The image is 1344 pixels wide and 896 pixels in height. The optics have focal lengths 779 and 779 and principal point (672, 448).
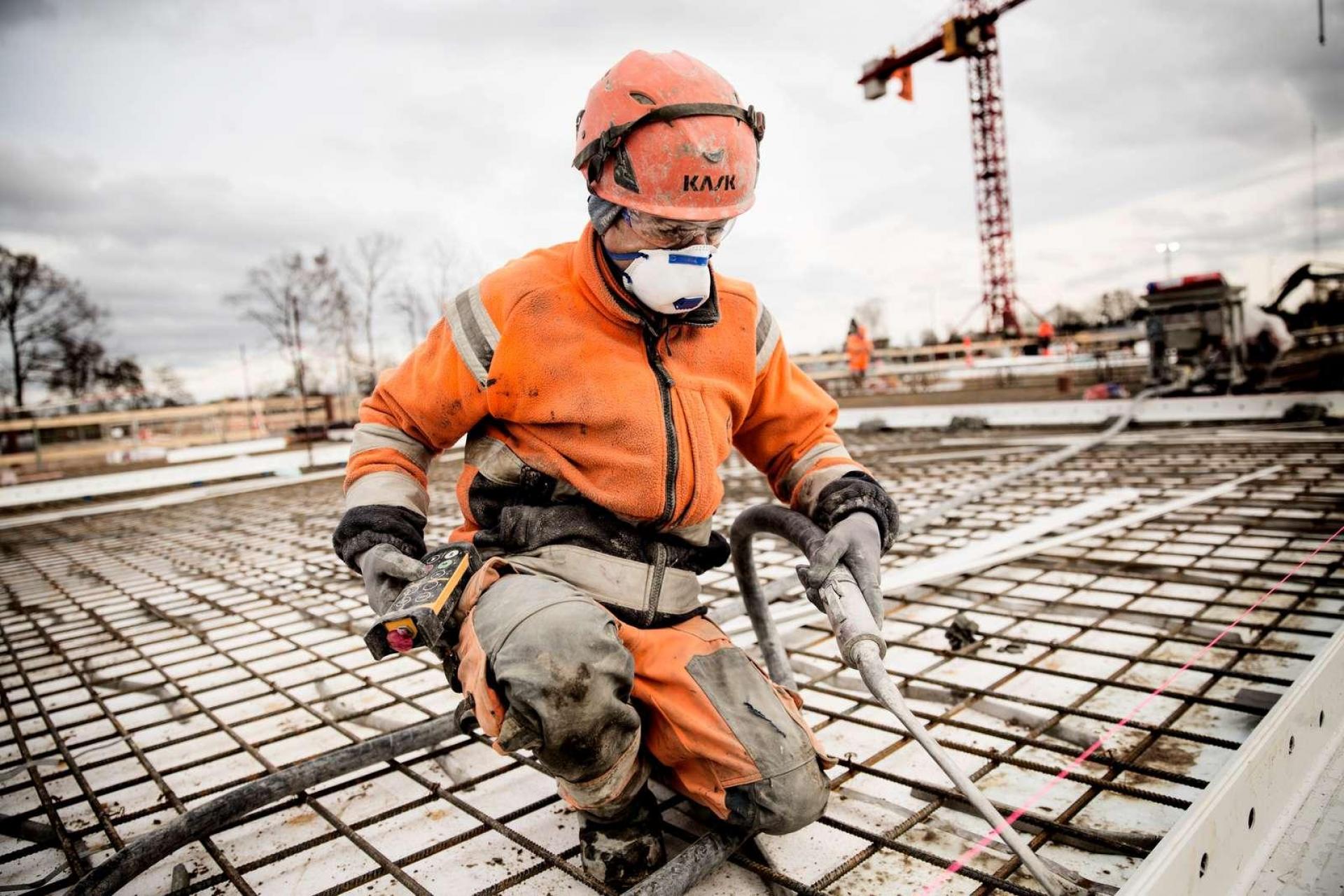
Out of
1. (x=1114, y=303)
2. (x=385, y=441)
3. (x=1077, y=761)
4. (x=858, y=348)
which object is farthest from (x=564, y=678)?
(x=1114, y=303)

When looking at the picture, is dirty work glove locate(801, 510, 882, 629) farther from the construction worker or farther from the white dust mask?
the white dust mask

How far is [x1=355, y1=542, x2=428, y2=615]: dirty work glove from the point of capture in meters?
1.10

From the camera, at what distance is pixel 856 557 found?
1194 mm

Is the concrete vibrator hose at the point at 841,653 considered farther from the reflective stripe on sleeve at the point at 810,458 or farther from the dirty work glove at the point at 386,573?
the dirty work glove at the point at 386,573

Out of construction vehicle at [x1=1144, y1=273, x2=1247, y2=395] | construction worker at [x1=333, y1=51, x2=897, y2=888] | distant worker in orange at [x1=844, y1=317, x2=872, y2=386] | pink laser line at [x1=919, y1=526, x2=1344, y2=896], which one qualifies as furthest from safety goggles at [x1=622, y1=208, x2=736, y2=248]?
distant worker in orange at [x1=844, y1=317, x2=872, y2=386]

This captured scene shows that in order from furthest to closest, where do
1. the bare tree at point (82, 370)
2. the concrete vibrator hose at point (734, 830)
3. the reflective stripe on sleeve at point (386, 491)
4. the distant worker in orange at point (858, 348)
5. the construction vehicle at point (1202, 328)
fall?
the bare tree at point (82, 370)
the distant worker in orange at point (858, 348)
the construction vehicle at point (1202, 328)
the reflective stripe on sleeve at point (386, 491)
the concrete vibrator hose at point (734, 830)

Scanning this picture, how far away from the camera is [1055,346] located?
62.6 feet

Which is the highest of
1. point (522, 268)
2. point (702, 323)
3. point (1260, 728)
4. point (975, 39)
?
Answer: point (975, 39)

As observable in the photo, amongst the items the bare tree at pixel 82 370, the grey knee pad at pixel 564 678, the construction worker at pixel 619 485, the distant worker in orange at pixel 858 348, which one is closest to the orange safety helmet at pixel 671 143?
the construction worker at pixel 619 485

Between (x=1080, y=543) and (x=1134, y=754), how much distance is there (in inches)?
61.1

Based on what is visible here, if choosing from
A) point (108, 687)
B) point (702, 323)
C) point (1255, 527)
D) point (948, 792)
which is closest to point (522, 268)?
point (702, 323)

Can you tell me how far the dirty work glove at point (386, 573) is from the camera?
1.10 m

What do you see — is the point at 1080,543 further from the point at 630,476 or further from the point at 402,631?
the point at 402,631

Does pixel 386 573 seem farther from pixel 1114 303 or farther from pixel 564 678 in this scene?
pixel 1114 303
